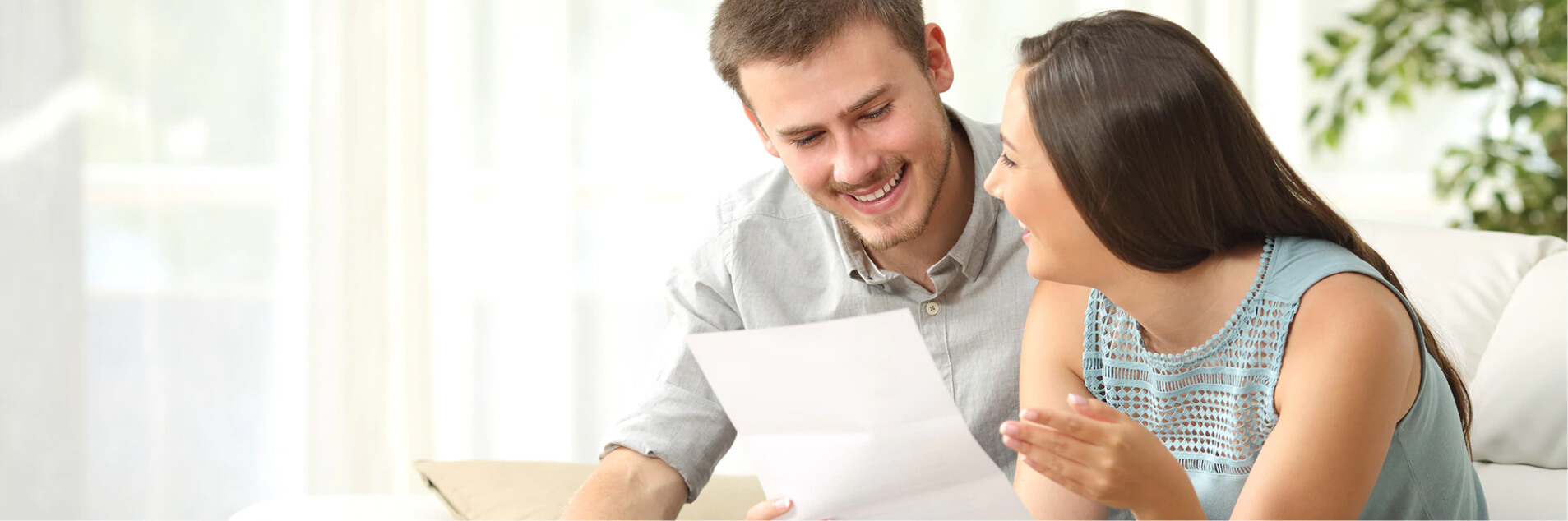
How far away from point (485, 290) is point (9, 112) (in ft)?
3.68

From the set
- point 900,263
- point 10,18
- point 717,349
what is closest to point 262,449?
point 10,18

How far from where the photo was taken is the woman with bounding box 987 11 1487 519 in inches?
39.6

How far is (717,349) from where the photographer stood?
35.8 inches

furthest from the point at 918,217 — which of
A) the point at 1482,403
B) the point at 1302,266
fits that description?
the point at 1482,403

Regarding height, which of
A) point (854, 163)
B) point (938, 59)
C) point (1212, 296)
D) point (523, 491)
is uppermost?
point (938, 59)

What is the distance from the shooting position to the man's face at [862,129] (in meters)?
1.39

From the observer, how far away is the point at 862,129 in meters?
1.41

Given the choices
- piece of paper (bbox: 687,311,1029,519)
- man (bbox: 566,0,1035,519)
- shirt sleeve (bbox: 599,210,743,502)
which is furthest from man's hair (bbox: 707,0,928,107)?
piece of paper (bbox: 687,311,1029,519)

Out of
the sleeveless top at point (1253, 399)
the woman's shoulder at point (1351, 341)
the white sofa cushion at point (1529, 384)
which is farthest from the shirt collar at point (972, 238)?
the white sofa cushion at point (1529, 384)

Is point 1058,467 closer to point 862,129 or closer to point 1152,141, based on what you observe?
point 1152,141

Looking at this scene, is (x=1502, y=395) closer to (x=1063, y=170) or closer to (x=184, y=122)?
(x=1063, y=170)

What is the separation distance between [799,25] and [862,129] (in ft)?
0.48

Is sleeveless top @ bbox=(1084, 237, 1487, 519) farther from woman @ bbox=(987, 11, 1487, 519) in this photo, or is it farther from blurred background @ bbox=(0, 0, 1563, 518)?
blurred background @ bbox=(0, 0, 1563, 518)

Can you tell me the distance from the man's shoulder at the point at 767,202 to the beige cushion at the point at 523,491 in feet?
1.26
